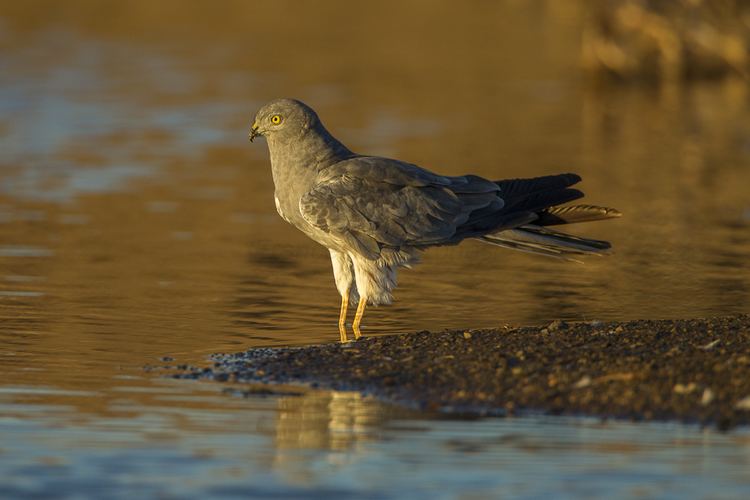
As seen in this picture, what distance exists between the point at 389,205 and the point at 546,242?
1.20 m

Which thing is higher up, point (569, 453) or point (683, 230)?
point (683, 230)

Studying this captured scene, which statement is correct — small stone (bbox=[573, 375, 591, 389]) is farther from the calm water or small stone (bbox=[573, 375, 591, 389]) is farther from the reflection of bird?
the reflection of bird

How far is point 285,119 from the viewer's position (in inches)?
445

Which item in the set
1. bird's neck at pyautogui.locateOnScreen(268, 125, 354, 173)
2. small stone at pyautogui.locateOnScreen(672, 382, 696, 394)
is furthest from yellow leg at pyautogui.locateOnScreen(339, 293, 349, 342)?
small stone at pyautogui.locateOnScreen(672, 382, 696, 394)

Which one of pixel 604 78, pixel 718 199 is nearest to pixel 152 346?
pixel 718 199

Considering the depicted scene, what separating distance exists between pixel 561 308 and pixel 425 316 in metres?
1.15

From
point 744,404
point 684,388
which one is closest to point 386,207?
point 684,388

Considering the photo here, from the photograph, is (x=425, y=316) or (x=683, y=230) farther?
(x=683, y=230)

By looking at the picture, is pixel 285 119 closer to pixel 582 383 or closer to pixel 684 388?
pixel 582 383

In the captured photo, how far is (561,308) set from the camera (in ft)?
40.4

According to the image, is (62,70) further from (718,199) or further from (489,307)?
(489,307)

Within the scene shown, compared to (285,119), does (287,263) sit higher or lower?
lower

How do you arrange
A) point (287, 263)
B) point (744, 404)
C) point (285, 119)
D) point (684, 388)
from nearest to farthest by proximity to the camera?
point (744, 404) → point (684, 388) → point (285, 119) → point (287, 263)

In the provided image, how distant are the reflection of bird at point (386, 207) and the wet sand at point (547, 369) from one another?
2.19 feet
